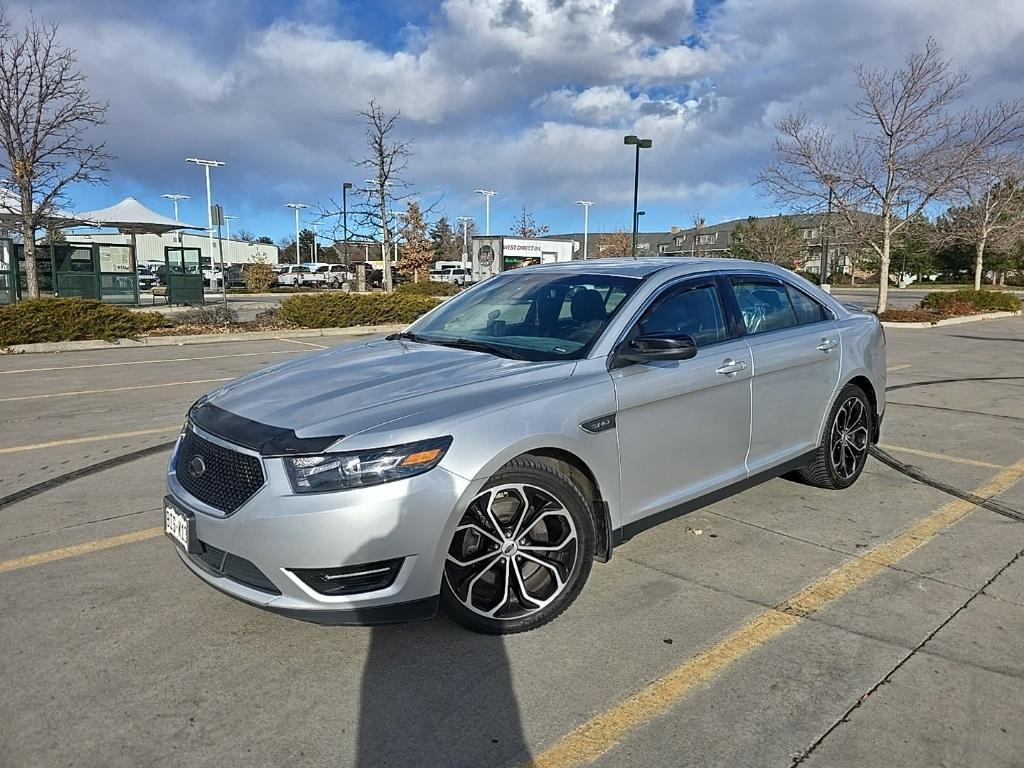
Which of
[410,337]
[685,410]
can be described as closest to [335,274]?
[410,337]

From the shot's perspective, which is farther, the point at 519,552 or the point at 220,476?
the point at 519,552

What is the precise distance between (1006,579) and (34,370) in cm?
1217

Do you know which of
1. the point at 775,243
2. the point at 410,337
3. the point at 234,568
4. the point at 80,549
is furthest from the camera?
the point at 775,243

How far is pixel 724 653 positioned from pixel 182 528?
7.52 ft

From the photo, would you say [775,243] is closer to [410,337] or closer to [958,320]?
[958,320]

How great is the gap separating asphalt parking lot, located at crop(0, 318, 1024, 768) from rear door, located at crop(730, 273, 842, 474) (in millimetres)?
520

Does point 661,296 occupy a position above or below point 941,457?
above

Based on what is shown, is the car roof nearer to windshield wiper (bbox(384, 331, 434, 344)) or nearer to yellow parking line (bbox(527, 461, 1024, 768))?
windshield wiper (bbox(384, 331, 434, 344))

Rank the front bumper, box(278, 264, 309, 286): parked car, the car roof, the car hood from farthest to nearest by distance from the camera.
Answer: box(278, 264, 309, 286): parked car
the car roof
the car hood
the front bumper

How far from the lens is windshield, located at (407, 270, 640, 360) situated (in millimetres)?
3785

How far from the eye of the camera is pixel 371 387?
10.8 feet

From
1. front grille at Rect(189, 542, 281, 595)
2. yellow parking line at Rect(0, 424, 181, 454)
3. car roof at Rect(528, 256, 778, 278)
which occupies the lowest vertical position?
yellow parking line at Rect(0, 424, 181, 454)

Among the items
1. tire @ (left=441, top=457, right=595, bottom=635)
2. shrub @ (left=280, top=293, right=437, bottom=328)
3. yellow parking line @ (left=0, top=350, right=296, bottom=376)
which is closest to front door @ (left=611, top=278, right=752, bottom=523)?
tire @ (left=441, top=457, right=595, bottom=635)

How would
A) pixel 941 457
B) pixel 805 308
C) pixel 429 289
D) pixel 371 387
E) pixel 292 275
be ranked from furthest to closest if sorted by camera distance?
pixel 292 275 → pixel 429 289 → pixel 941 457 → pixel 805 308 → pixel 371 387
